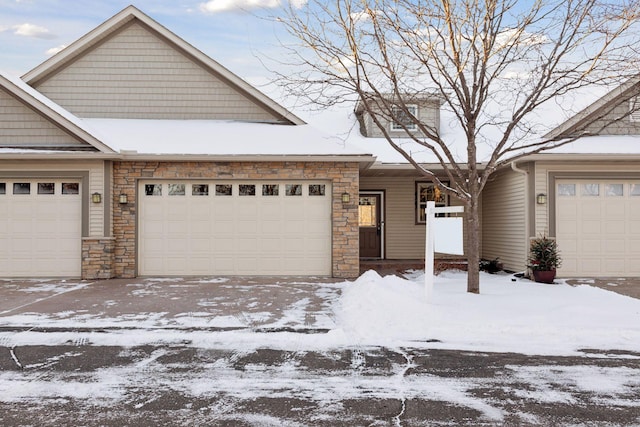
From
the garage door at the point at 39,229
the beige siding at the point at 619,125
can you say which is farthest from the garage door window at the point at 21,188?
the beige siding at the point at 619,125

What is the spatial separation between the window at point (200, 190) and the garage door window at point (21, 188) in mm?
3781

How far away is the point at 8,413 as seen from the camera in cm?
350

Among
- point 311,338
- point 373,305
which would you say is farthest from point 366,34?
point 311,338

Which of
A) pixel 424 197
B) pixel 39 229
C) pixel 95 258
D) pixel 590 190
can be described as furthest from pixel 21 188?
pixel 590 190

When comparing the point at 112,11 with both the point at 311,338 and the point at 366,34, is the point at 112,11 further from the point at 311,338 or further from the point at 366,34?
the point at 311,338

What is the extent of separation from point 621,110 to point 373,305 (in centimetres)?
936

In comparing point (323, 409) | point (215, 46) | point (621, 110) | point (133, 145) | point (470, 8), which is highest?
point (215, 46)

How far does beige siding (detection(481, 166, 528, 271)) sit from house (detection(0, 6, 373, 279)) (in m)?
4.17

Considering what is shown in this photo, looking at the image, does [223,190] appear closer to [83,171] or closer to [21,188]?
[83,171]

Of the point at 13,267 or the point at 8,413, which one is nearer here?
the point at 8,413

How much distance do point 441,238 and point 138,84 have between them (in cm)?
946

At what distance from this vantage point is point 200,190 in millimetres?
11172

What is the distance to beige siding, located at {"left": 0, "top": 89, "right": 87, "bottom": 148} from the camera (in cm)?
1070

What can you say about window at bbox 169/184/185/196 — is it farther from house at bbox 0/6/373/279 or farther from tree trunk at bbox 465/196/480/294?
tree trunk at bbox 465/196/480/294
